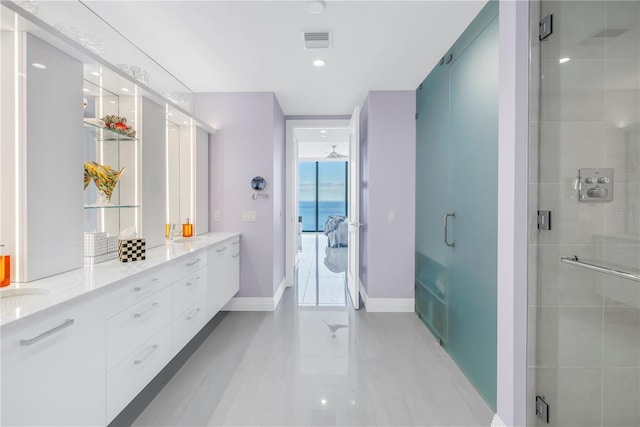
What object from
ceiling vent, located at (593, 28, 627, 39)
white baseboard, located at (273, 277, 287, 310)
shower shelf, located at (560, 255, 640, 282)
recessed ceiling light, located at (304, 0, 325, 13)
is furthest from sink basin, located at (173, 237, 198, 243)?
ceiling vent, located at (593, 28, 627, 39)

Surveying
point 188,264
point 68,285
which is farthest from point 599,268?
point 188,264

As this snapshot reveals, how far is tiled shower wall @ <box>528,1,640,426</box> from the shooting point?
1.23 metres

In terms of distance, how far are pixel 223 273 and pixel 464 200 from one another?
2.28 meters

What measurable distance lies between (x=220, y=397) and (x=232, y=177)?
2.32 m

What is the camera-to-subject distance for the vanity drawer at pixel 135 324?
1.50 metres

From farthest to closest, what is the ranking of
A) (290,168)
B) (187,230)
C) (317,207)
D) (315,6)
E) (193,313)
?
(317,207) < (290,168) < (187,230) < (193,313) < (315,6)

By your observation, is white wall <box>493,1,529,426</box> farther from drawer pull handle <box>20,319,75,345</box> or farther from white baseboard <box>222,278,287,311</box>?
white baseboard <box>222,278,287,311</box>

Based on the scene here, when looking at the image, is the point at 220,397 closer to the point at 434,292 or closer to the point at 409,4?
the point at 434,292

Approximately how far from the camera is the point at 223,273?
314 cm

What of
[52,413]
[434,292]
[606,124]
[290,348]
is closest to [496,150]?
[606,124]

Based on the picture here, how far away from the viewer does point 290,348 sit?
2.73 metres

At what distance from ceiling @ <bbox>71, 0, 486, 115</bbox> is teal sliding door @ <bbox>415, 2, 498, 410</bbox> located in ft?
0.83

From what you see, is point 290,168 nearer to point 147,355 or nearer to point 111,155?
point 111,155

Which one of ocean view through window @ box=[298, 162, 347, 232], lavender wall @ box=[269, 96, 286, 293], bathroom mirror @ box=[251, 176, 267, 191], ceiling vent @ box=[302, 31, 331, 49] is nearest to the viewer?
ceiling vent @ box=[302, 31, 331, 49]
